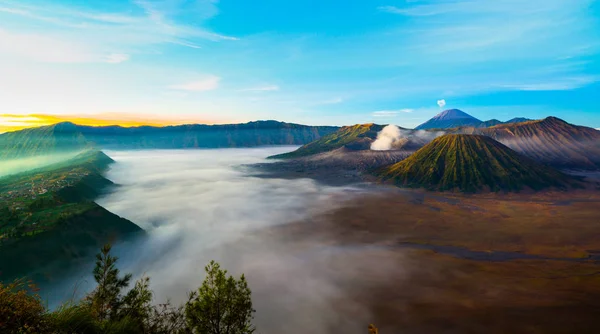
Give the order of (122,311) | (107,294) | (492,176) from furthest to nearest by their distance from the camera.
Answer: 1. (492,176)
2. (107,294)
3. (122,311)

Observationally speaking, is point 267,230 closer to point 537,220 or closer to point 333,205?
point 333,205

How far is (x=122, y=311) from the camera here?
21.2 m

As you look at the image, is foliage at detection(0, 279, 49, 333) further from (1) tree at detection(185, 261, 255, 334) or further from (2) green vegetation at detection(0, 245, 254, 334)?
(1) tree at detection(185, 261, 255, 334)

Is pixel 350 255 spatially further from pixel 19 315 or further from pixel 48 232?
pixel 48 232

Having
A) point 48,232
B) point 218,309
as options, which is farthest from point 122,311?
point 48,232

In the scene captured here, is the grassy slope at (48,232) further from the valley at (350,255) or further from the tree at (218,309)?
the tree at (218,309)

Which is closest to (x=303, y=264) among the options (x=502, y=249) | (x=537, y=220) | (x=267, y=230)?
(x=267, y=230)

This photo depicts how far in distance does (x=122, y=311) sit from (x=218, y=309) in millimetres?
7199

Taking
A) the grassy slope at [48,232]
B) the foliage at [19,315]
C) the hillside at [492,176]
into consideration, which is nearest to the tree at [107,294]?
the foliage at [19,315]

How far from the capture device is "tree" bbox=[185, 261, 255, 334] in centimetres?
2314

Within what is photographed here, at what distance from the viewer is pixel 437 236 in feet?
305

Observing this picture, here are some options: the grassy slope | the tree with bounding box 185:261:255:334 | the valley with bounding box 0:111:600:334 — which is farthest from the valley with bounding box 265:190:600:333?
the grassy slope

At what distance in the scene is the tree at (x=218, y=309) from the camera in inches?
911

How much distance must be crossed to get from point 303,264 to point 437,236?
1984 inches
